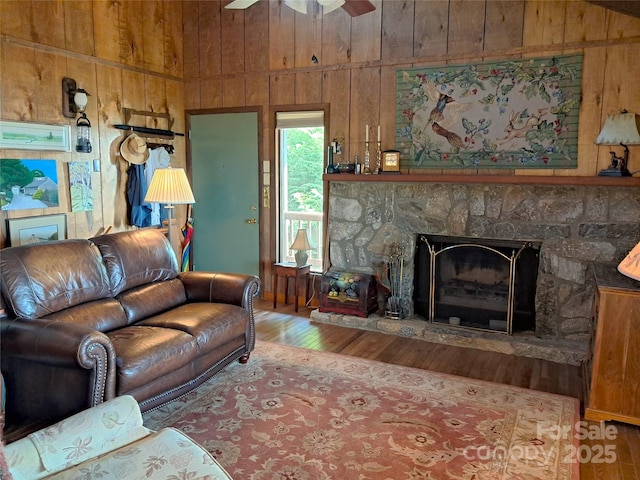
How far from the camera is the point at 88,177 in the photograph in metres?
4.69

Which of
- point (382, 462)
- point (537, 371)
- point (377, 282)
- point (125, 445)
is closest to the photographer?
point (125, 445)

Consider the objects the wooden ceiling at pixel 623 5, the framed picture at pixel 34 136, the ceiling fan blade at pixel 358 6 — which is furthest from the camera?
the framed picture at pixel 34 136

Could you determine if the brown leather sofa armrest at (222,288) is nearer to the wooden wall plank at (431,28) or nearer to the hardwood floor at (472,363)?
the hardwood floor at (472,363)

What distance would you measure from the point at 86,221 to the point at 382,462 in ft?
11.8

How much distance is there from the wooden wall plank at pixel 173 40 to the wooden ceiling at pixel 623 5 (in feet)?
13.8

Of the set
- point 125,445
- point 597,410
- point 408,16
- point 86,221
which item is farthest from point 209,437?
point 408,16

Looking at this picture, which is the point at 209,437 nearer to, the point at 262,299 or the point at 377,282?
the point at 377,282

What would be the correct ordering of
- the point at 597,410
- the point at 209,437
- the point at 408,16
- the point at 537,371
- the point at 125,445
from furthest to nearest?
the point at 408,16 < the point at 537,371 < the point at 597,410 < the point at 209,437 < the point at 125,445

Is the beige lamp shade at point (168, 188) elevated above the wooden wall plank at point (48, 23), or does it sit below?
below

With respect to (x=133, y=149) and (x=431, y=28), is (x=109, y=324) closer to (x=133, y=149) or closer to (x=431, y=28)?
(x=133, y=149)

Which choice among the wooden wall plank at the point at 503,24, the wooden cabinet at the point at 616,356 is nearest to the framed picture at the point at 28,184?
the wooden wall plank at the point at 503,24

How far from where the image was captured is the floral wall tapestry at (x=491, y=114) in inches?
157

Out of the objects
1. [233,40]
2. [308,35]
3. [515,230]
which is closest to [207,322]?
[515,230]

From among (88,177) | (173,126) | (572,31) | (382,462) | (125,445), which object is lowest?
(382,462)
